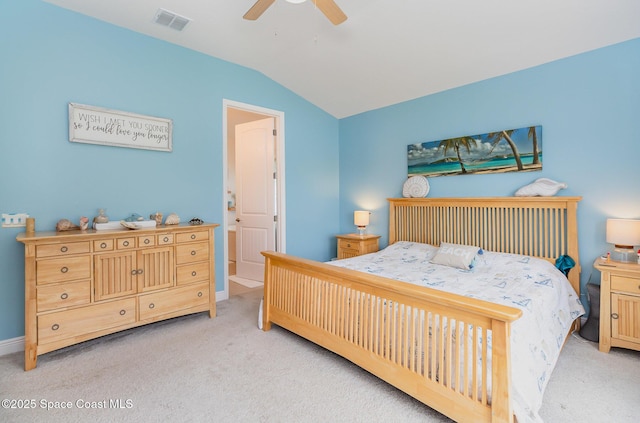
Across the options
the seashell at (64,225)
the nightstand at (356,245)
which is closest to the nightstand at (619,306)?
the nightstand at (356,245)

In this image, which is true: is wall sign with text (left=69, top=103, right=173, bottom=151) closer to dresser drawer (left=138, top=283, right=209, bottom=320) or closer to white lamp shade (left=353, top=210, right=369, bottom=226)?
dresser drawer (left=138, top=283, right=209, bottom=320)

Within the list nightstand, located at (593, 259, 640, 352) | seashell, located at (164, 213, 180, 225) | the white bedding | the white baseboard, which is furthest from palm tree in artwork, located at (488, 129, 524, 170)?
the white baseboard

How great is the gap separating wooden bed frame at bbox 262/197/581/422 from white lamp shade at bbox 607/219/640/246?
33cm

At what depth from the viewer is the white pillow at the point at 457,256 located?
298 centimetres

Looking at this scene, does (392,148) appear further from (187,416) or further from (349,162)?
(187,416)

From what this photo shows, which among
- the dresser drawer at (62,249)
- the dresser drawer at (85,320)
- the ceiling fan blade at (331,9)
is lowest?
the dresser drawer at (85,320)

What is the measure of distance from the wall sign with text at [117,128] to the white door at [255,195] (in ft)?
4.66

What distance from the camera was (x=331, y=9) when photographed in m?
2.16

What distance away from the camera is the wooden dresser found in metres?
2.30

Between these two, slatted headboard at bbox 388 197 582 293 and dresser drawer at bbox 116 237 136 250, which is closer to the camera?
dresser drawer at bbox 116 237 136 250

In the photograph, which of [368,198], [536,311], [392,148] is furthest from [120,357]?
[392,148]

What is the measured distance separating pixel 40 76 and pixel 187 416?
2.97m

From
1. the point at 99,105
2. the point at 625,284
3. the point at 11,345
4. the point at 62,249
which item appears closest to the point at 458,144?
the point at 625,284

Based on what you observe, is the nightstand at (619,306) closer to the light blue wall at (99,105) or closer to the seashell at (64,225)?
the light blue wall at (99,105)
